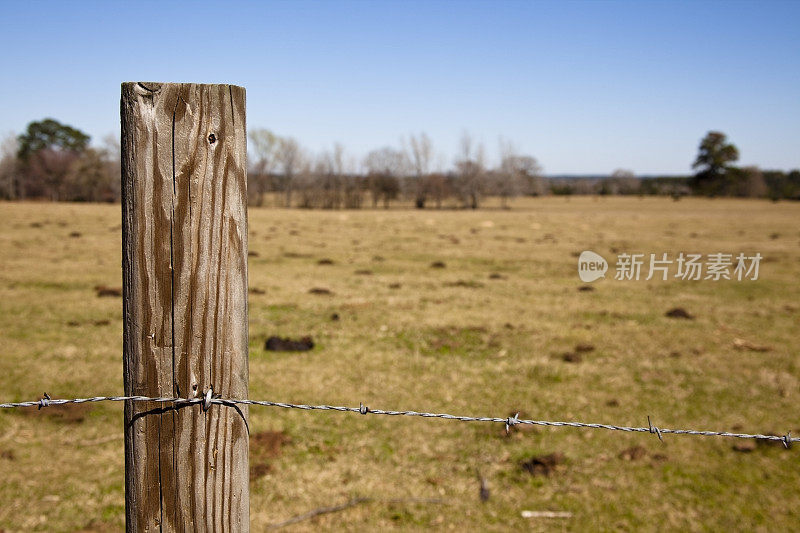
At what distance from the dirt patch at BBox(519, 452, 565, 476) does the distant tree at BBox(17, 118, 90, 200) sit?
75849mm

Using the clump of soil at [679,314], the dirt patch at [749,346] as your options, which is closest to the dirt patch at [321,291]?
the clump of soil at [679,314]

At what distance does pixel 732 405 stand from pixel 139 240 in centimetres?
813

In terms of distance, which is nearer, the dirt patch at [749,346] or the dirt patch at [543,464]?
the dirt patch at [543,464]

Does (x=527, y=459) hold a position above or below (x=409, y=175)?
below

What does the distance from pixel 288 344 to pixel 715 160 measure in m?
89.8

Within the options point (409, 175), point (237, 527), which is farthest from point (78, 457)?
point (409, 175)

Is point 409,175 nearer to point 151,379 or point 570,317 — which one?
point 570,317

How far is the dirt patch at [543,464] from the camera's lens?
5.82 meters

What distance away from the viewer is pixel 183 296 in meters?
1.44

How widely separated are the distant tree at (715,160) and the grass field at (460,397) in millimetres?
76378

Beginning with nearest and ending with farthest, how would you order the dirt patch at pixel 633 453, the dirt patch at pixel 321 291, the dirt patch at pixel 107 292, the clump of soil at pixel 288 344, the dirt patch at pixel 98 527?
the dirt patch at pixel 98 527 → the dirt patch at pixel 633 453 → the clump of soil at pixel 288 344 → the dirt patch at pixel 107 292 → the dirt patch at pixel 321 291

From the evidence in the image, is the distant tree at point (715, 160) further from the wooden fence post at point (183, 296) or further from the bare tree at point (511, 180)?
the wooden fence post at point (183, 296)

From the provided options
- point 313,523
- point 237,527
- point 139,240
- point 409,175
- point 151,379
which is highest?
point 409,175

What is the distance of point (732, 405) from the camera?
294 inches
